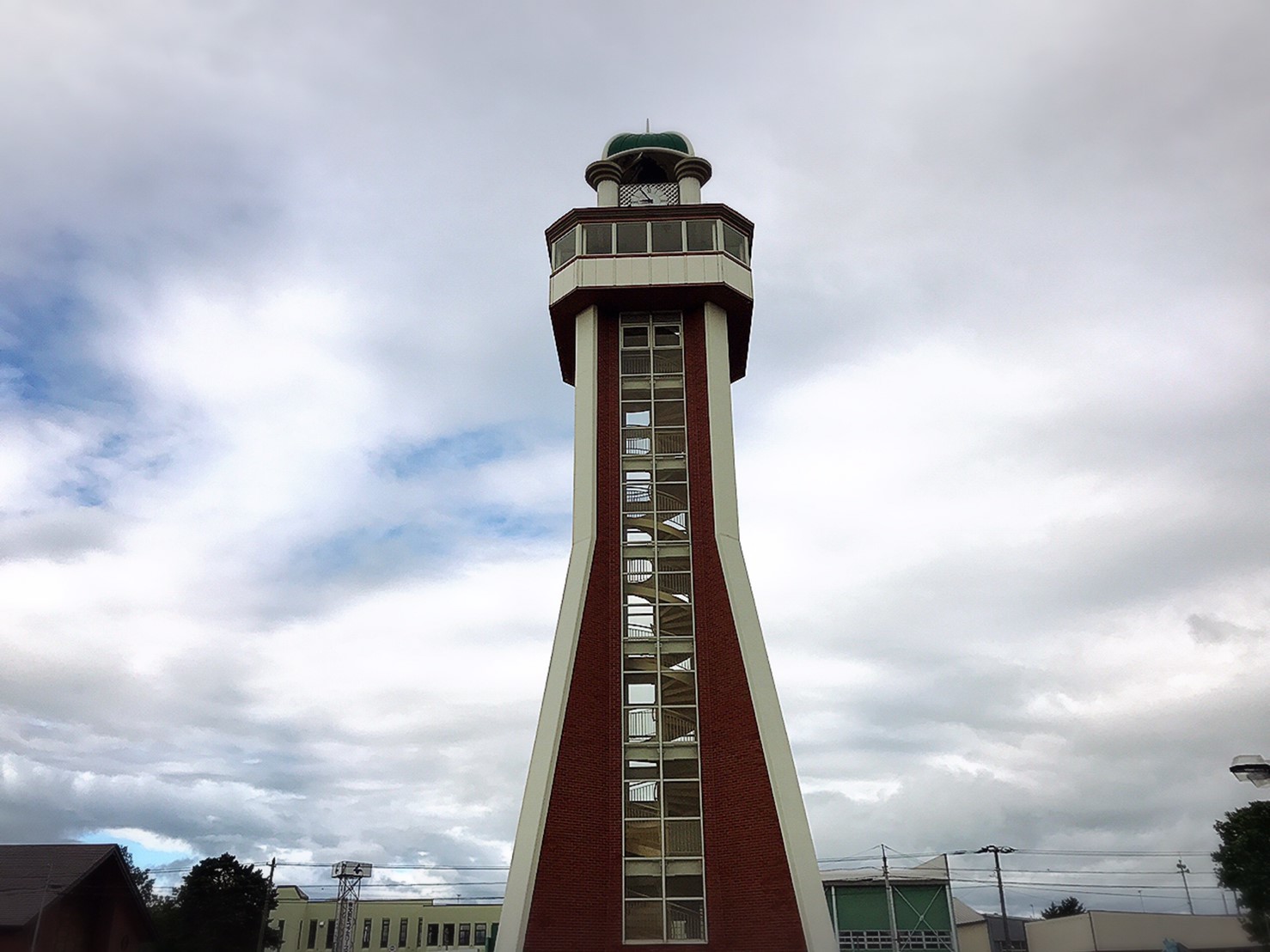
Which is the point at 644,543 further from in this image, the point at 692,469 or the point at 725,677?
the point at 725,677

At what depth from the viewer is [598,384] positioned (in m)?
34.2

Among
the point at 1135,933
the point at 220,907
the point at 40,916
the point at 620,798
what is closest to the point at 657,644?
the point at 620,798

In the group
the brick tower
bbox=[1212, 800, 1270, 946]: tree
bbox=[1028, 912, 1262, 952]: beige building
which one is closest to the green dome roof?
the brick tower

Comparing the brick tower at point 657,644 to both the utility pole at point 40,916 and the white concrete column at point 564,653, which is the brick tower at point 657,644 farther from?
the utility pole at point 40,916

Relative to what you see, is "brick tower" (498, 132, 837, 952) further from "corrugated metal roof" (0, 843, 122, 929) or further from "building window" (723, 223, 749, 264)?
"corrugated metal roof" (0, 843, 122, 929)

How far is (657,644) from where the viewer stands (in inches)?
1201

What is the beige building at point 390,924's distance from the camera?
75.8 meters

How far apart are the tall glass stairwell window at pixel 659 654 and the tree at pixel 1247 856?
26306 mm

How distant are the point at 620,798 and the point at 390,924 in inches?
2286

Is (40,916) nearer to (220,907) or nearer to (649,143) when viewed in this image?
(220,907)

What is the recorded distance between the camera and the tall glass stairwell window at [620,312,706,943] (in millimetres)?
27516

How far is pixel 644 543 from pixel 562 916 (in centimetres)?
1094

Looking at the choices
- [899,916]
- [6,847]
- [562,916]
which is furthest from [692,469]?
[6,847]

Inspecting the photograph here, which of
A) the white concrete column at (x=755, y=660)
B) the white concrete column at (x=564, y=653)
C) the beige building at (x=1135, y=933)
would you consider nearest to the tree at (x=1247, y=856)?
the beige building at (x=1135, y=933)
